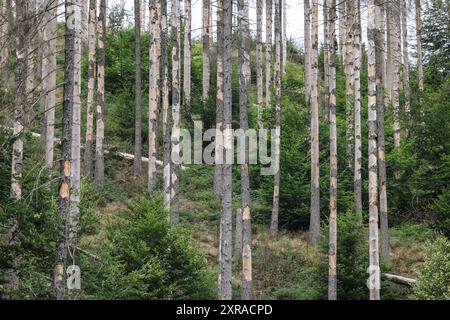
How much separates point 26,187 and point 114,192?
9435 mm

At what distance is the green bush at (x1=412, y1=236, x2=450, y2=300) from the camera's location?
14602mm

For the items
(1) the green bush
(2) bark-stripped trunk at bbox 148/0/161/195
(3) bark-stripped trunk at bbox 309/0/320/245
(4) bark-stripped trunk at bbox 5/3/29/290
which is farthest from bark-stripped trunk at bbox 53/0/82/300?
(3) bark-stripped trunk at bbox 309/0/320/245

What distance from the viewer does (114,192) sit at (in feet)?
74.0

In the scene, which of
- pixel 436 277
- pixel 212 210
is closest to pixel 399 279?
pixel 436 277

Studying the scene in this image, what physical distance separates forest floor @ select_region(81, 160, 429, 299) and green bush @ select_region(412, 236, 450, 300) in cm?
178

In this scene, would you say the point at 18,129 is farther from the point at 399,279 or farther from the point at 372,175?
the point at 399,279

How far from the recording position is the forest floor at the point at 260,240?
18.1 metres

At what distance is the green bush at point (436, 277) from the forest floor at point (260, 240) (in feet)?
5.83

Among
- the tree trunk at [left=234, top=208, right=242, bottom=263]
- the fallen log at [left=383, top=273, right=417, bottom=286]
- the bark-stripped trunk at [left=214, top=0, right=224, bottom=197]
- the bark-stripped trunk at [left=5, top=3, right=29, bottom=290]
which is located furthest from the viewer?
the tree trunk at [left=234, top=208, right=242, bottom=263]

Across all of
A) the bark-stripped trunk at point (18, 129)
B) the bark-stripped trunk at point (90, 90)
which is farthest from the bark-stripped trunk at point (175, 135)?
the bark-stripped trunk at point (18, 129)

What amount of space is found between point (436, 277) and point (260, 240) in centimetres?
703

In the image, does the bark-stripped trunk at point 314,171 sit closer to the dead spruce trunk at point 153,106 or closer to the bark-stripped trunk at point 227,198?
the dead spruce trunk at point 153,106

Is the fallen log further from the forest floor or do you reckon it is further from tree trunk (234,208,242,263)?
tree trunk (234,208,242,263)
